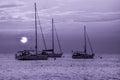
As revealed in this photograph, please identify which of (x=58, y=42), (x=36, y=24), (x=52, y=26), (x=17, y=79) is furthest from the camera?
(x=58, y=42)

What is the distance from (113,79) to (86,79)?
4.73 meters

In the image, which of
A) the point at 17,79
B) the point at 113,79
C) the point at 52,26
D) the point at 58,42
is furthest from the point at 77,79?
the point at 58,42

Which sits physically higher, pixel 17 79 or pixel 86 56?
pixel 17 79

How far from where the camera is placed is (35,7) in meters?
135

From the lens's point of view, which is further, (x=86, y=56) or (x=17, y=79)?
(x=86, y=56)

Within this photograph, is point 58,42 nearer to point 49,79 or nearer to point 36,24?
point 36,24

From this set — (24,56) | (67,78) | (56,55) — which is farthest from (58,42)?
(67,78)

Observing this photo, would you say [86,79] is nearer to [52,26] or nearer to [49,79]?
[49,79]

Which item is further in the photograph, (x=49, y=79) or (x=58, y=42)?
(x=58, y=42)

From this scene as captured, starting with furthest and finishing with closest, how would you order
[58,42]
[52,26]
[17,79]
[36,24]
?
1. [58,42]
2. [52,26]
3. [36,24]
4. [17,79]

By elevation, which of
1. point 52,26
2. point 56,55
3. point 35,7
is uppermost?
point 35,7

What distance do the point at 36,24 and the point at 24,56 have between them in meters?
13.9

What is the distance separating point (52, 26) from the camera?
167625 millimetres

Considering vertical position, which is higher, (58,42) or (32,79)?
(32,79)
